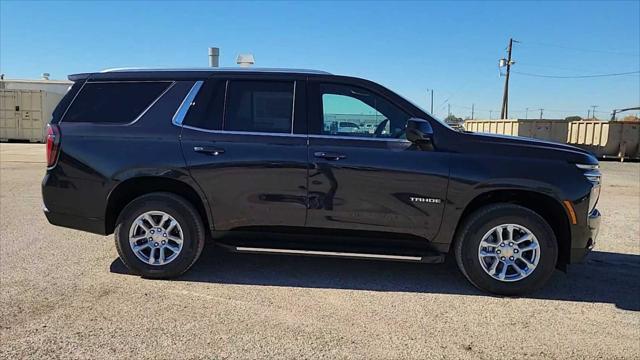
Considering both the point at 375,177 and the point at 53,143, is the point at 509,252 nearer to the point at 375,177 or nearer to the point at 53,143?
the point at 375,177

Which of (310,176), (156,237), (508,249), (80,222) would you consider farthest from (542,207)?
(80,222)

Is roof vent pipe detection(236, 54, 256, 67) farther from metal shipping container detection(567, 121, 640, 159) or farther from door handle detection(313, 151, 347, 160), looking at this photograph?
metal shipping container detection(567, 121, 640, 159)

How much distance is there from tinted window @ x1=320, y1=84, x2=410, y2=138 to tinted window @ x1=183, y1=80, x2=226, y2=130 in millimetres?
988

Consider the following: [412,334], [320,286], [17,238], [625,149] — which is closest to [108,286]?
[320,286]

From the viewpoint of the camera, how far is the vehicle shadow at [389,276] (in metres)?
4.62

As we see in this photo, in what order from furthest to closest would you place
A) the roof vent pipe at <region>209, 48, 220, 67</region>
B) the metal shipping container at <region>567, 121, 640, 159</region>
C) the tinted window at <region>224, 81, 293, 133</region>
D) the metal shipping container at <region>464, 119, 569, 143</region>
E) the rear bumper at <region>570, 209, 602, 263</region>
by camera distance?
the metal shipping container at <region>464, 119, 569, 143</region>, the metal shipping container at <region>567, 121, 640, 159</region>, the roof vent pipe at <region>209, 48, 220, 67</region>, the tinted window at <region>224, 81, 293, 133</region>, the rear bumper at <region>570, 209, 602, 263</region>

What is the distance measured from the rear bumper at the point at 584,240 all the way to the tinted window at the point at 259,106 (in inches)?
112

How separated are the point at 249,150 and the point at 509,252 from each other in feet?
8.47

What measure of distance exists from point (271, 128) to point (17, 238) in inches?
147

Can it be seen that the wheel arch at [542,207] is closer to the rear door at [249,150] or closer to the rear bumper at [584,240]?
the rear bumper at [584,240]

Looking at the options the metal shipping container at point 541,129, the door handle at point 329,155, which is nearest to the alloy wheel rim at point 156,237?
the door handle at point 329,155

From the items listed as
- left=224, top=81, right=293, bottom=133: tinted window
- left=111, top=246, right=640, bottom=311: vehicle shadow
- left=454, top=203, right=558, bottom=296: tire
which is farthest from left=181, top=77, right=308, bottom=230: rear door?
left=454, top=203, right=558, bottom=296: tire

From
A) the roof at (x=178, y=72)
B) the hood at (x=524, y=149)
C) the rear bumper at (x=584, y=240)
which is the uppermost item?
the roof at (x=178, y=72)

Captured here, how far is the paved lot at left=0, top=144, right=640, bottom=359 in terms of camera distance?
3.39 meters
